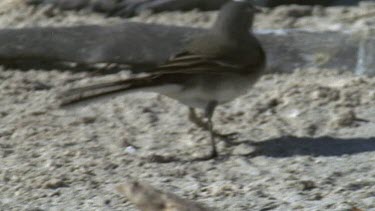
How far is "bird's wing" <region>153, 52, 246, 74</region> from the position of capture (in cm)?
654

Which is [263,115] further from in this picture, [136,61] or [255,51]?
[136,61]

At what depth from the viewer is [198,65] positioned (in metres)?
6.59

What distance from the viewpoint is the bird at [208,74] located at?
20.9 feet

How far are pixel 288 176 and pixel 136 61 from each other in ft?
7.30

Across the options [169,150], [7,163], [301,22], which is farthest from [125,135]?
[301,22]

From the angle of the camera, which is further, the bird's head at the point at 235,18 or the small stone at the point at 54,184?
the bird's head at the point at 235,18

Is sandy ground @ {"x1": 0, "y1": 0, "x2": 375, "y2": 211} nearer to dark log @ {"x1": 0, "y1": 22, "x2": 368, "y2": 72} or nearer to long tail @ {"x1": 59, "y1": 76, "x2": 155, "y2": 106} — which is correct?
dark log @ {"x1": 0, "y1": 22, "x2": 368, "y2": 72}

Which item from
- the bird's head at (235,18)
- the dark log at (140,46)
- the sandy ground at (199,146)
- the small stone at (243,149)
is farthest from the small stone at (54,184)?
the dark log at (140,46)

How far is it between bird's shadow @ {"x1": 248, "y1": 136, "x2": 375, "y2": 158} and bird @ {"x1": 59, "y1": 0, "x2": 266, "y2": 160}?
290mm

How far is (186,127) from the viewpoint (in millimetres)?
7000

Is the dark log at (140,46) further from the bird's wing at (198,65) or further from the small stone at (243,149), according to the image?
the small stone at (243,149)

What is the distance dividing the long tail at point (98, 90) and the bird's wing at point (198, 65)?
183 mm

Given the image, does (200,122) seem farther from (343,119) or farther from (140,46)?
(140,46)

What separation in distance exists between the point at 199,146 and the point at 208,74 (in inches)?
15.5
